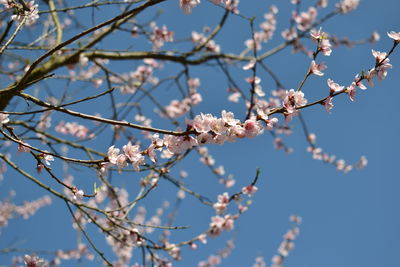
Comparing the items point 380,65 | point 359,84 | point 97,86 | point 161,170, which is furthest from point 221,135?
point 97,86

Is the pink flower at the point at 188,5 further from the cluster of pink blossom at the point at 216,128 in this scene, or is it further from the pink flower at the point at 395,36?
the pink flower at the point at 395,36

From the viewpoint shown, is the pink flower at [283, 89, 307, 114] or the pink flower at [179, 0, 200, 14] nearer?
the pink flower at [283, 89, 307, 114]

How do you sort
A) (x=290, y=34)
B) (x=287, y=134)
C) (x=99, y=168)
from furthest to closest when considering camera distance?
(x=287, y=134) < (x=290, y=34) < (x=99, y=168)

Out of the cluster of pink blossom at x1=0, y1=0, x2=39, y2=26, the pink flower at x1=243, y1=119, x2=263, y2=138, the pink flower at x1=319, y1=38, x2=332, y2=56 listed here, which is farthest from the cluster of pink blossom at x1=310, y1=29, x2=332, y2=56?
the cluster of pink blossom at x1=0, y1=0, x2=39, y2=26

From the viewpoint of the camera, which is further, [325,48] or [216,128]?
[325,48]

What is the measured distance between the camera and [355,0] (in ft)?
19.5

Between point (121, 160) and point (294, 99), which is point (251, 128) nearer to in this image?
point (294, 99)

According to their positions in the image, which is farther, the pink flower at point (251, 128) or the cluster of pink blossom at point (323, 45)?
the cluster of pink blossom at point (323, 45)

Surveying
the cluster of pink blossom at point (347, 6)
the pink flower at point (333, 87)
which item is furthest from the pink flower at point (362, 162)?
the pink flower at point (333, 87)

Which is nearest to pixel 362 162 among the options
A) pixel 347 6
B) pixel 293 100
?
pixel 347 6

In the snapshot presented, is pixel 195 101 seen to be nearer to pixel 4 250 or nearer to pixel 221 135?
pixel 4 250

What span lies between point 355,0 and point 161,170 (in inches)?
197

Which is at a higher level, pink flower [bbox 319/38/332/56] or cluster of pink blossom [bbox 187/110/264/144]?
pink flower [bbox 319/38/332/56]

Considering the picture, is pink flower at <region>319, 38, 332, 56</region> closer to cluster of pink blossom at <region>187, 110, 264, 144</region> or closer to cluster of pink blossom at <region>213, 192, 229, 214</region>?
cluster of pink blossom at <region>187, 110, 264, 144</region>
